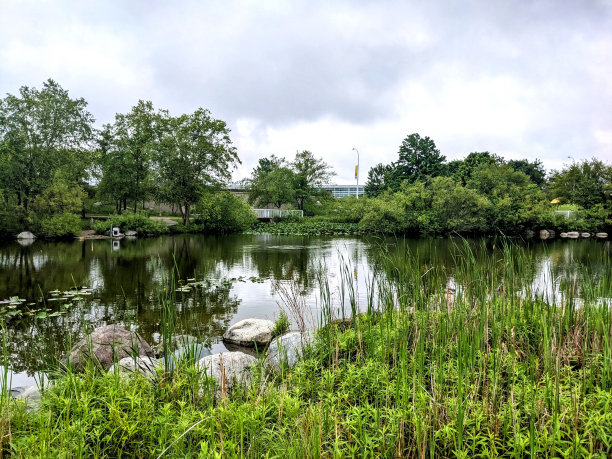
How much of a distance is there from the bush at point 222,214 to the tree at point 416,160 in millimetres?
17752

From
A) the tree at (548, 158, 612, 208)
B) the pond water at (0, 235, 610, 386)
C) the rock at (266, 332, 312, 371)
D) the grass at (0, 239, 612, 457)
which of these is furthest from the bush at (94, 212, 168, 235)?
the tree at (548, 158, 612, 208)

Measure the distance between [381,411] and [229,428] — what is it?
0.98 m

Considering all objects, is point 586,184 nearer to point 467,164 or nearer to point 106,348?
point 467,164

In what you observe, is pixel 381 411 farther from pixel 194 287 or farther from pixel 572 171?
pixel 572 171

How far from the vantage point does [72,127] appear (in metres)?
25.3

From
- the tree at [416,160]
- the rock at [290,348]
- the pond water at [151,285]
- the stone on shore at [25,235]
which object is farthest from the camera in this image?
the tree at [416,160]

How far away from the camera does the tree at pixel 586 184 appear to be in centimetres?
2897

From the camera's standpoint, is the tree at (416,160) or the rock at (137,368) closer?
the rock at (137,368)

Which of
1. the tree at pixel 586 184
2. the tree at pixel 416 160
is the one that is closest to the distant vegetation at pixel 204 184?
the tree at pixel 586 184

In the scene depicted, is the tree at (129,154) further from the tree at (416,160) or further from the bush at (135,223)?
the tree at (416,160)

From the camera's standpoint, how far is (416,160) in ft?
139

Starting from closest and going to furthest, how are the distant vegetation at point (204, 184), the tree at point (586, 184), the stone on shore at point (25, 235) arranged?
the stone on shore at point (25, 235)
the distant vegetation at point (204, 184)
the tree at point (586, 184)

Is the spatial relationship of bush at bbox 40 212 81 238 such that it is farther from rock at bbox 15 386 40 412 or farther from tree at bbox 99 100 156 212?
rock at bbox 15 386 40 412

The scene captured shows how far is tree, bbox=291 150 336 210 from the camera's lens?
42062 millimetres
